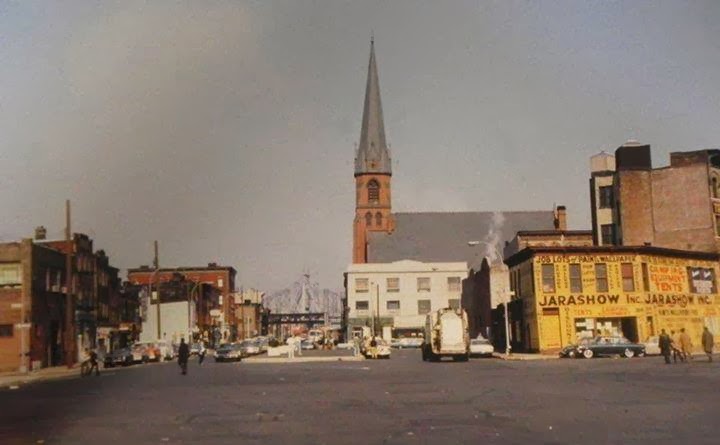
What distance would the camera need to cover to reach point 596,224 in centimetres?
7594

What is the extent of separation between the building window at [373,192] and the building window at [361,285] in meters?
19.1

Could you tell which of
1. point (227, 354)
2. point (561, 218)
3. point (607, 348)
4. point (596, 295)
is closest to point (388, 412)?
point (607, 348)

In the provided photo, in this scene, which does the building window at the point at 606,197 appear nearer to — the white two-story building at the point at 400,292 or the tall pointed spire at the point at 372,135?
the white two-story building at the point at 400,292

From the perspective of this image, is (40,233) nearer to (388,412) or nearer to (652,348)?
(652,348)

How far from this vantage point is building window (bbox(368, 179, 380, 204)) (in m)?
137

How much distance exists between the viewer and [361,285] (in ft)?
400

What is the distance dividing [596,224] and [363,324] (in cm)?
5102

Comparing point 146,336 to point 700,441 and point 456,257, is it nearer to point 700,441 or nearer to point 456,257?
point 456,257

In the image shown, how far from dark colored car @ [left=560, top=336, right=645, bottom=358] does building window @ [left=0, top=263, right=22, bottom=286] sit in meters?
38.3

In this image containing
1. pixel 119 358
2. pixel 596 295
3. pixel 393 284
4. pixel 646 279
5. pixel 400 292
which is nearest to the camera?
pixel 596 295

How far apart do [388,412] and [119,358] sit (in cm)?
4665

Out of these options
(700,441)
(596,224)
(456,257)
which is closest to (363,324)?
(456,257)

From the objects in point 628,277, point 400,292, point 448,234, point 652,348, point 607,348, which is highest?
point 448,234

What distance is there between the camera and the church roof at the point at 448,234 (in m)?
129
